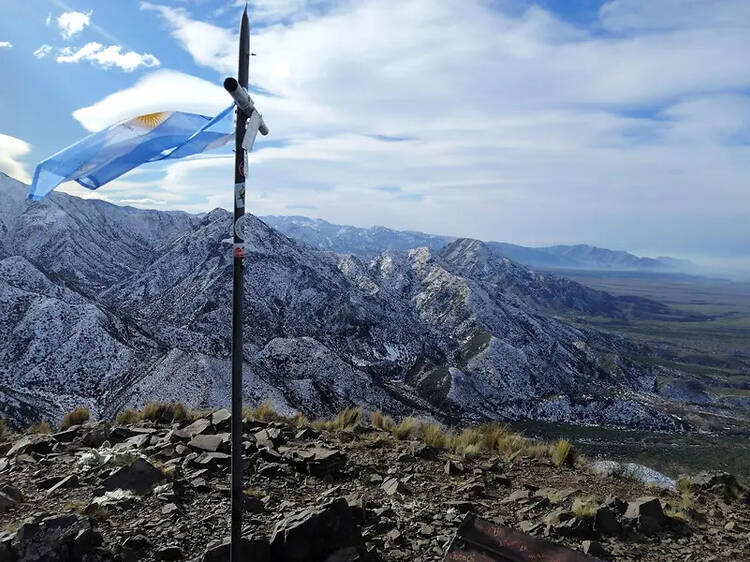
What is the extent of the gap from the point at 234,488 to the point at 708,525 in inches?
318

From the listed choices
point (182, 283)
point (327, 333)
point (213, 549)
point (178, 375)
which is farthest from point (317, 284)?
point (213, 549)

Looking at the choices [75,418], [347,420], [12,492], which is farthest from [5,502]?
[347,420]

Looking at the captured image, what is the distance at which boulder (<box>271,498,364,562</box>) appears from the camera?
629cm

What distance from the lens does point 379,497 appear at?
8.77 meters

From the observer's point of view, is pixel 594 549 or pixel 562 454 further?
pixel 562 454

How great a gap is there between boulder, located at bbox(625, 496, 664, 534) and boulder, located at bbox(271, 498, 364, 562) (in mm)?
4607

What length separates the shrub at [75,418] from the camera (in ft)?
44.3

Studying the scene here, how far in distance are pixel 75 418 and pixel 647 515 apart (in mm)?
14344

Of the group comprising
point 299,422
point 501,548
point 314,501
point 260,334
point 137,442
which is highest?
point 501,548

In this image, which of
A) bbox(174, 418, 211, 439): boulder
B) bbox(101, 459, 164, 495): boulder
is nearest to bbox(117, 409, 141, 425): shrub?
bbox(174, 418, 211, 439): boulder

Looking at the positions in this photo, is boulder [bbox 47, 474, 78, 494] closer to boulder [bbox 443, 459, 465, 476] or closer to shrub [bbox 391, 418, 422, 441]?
boulder [bbox 443, 459, 465, 476]

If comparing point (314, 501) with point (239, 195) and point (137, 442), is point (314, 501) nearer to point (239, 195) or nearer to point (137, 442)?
point (137, 442)

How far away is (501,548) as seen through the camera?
19.7 feet

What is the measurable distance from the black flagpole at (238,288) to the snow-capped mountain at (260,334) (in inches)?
1359
